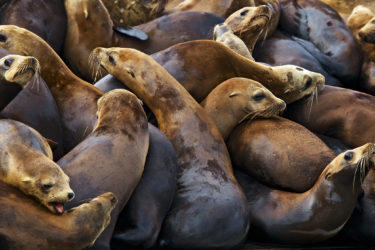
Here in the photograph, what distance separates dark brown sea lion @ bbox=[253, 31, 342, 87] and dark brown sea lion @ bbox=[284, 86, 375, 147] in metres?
0.94

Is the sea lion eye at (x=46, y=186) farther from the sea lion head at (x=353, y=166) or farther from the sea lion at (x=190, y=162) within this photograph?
the sea lion head at (x=353, y=166)

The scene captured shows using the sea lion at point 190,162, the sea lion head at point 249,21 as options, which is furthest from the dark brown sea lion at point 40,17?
the sea lion head at point 249,21

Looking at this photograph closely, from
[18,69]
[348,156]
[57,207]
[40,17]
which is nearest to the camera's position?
[57,207]

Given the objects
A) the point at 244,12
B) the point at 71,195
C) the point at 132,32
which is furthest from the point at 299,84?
the point at 71,195

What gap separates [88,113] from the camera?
528 cm

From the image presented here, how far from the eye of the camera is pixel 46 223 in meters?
3.62

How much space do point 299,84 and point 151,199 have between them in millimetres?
2343

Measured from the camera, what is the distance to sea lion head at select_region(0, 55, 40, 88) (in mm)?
4652

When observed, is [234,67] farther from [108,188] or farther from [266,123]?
[108,188]

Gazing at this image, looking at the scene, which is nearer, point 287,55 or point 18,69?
point 18,69

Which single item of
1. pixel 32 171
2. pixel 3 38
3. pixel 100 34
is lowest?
pixel 100 34

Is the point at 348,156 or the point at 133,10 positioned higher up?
the point at 348,156

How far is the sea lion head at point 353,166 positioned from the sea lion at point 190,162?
0.63 m

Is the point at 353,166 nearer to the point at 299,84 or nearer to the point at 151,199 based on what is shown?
the point at 151,199
